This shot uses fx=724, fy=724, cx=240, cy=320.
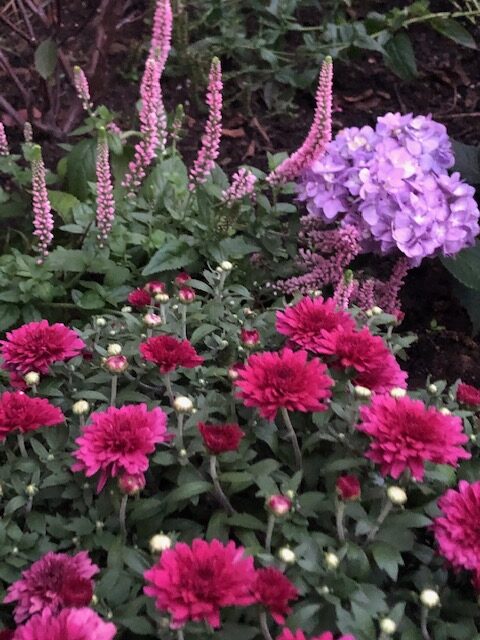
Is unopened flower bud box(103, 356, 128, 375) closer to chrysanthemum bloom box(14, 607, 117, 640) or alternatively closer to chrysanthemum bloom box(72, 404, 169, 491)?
chrysanthemum bloom box(72, 404, 169, 491)

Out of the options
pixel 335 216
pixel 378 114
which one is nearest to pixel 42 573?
pixel 335 216

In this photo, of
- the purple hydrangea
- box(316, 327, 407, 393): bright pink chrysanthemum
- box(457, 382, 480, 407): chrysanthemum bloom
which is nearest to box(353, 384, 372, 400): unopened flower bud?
box(316, 327, 407, 393): bright pink chrysanthemum

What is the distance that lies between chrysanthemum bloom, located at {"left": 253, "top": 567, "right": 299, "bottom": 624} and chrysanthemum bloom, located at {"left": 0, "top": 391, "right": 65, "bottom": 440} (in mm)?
405

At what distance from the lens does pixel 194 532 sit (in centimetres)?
109

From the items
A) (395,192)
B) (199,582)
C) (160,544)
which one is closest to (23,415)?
(160,544)

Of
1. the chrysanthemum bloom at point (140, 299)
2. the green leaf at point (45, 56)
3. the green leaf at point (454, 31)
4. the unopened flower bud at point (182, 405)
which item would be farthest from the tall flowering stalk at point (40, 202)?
the green leaf at point (454, 31)

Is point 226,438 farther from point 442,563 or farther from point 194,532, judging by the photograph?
point 442,563

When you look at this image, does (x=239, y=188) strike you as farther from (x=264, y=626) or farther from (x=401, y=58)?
(x=401, y=58)

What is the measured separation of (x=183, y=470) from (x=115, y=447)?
0.18 metres

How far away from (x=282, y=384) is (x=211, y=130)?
94 centimetres

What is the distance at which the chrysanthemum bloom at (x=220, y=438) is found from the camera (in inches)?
39.6

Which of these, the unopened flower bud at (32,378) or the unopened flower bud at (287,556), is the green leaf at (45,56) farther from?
the unopened flower bud at (287,556)

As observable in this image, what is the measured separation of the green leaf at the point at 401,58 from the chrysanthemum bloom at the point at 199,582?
2288 mm

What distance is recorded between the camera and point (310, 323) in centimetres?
122
